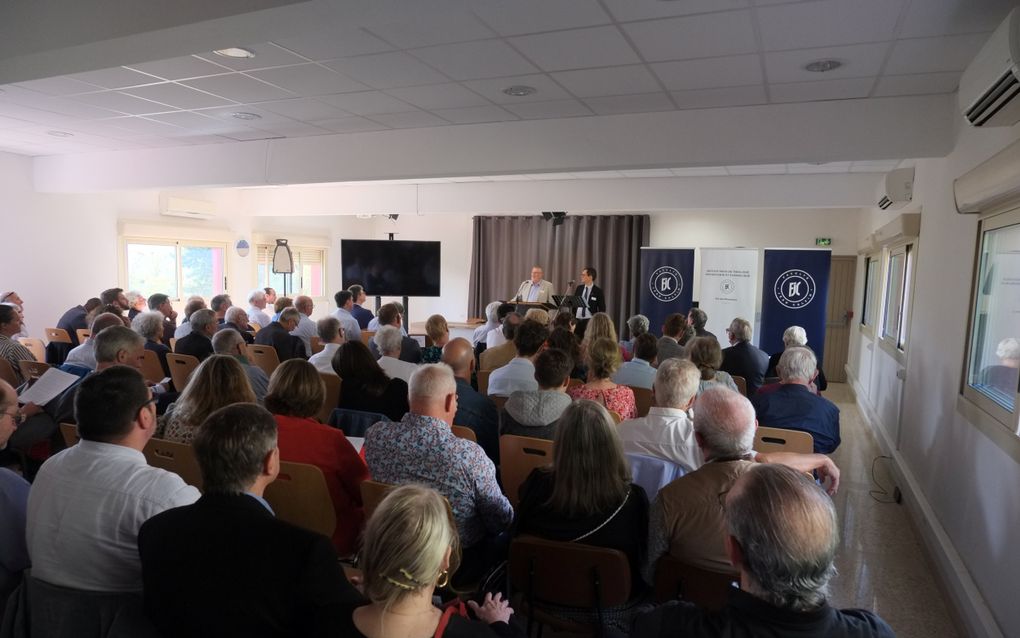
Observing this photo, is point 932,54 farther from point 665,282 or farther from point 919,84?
point 665,282

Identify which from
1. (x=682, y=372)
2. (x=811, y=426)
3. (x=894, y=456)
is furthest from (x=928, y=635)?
(x=894, y=456)

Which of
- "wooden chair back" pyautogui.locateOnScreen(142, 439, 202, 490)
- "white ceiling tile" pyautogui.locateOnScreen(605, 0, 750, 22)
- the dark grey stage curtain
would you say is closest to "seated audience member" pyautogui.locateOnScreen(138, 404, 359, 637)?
"wooden chair back" pyautogui.locateOnScreen(142, 439, 202, 490)

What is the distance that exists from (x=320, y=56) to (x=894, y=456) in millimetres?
5357

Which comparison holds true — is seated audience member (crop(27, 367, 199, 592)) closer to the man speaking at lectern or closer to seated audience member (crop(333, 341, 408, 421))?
seated audience member (crop(333, 341, 408, 421))

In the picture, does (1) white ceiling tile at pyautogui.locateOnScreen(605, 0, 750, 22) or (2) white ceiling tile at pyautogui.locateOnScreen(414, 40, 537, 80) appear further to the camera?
(2) white ceiling tile at pyautogui.locateOnScreen(414, 40, 537, 80)

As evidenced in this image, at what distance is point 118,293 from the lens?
6406mm

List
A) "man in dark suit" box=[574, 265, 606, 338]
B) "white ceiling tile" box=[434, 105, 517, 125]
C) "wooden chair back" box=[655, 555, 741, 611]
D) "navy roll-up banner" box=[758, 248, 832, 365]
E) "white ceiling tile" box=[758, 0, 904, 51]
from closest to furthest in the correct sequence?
"wooden chair back" box=[655, 555, 741, 611], "white ceiling tile" box=[758, 0, 904, 51], "white ceiling tile" box=[434, 105, 517, 125], "navy roll-up banner" box=[758, 248, 832, 365], "man in dark suit" box=[574, 265, 606, 338]

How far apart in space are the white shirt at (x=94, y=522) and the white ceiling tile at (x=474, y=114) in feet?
13.1

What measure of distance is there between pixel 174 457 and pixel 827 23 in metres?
3.64

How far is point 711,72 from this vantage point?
3.88 meters

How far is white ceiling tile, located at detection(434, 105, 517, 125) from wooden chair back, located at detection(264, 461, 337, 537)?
3.55 m

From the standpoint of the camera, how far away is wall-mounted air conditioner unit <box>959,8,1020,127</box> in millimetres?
2438

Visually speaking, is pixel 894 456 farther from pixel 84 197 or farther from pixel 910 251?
pixel 84 197

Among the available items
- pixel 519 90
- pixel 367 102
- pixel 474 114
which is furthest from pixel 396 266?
pixel 519 90
